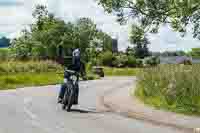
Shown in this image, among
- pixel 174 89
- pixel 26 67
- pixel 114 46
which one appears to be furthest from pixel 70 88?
pixel 114 46

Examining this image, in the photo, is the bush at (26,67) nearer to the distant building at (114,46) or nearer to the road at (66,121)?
the road at (66,121)

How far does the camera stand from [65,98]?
18.3m

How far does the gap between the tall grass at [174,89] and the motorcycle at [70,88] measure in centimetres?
281

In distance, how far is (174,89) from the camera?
18281 mm

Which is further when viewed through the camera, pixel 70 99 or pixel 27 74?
pixel 27 74

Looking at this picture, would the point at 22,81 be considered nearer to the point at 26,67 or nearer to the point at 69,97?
the point at 26,67

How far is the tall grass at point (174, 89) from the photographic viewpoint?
1716cm

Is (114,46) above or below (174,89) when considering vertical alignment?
above

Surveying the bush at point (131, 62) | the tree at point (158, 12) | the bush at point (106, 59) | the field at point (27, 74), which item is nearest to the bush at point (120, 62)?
the bush at point (131, 62)

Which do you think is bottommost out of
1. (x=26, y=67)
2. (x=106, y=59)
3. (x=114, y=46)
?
(x=106, y=59)

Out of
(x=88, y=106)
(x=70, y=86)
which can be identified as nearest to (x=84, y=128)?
(x=70, y=86)

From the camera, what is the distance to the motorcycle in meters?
18.2

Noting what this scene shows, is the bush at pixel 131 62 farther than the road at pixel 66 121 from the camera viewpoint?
Yes

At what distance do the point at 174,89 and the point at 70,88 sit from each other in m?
3.45
